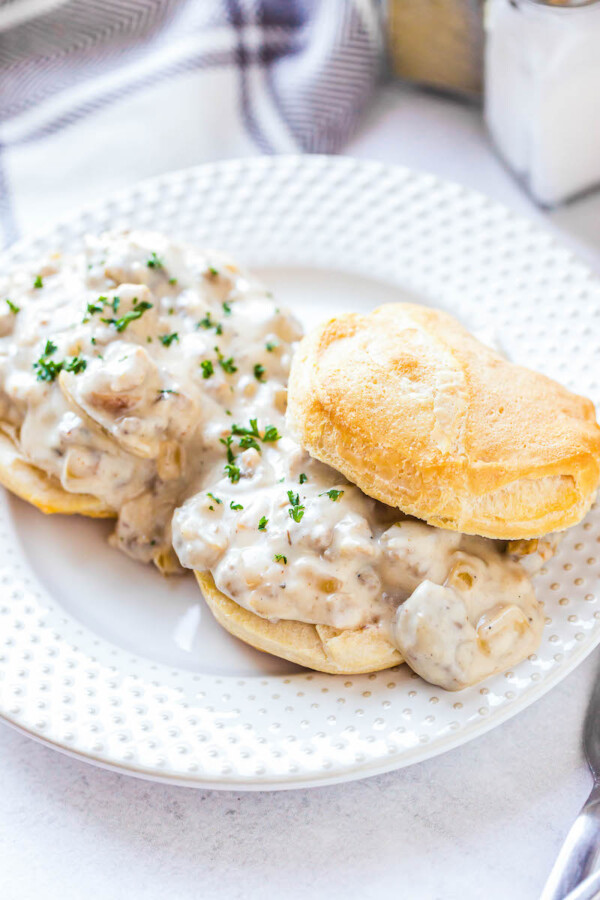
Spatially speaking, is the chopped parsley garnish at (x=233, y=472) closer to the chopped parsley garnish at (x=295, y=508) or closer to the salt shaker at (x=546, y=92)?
the chopped parsley garnish at (x=295, y=508)

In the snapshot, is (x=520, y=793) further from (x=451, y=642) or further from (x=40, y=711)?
(x=40, y=711)

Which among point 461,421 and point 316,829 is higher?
point 461,421

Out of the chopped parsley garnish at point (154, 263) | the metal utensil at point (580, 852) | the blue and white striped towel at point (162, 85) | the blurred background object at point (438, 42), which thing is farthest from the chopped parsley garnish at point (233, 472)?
the blurred background object at point (438, 42)

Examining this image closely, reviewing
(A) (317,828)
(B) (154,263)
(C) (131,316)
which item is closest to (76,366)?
(C) (131,316)

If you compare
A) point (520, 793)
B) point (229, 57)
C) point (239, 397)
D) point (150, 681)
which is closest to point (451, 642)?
point (520, 793)

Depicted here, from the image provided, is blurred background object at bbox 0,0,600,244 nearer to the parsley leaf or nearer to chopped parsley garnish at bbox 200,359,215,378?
chopped parsley garnish at bbox 200,359,215,378

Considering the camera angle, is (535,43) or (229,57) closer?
(535,43)

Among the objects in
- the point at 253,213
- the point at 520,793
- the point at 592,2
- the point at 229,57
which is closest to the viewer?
the point at 520,793
